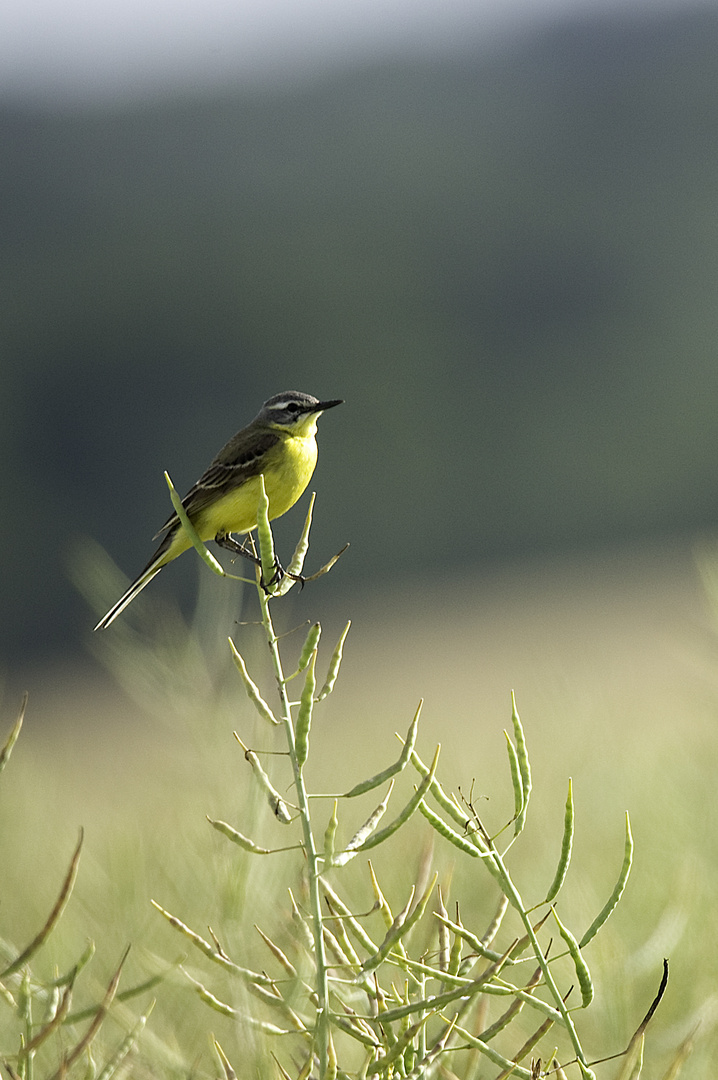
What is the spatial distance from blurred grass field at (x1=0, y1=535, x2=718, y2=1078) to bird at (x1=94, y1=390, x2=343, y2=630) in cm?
18

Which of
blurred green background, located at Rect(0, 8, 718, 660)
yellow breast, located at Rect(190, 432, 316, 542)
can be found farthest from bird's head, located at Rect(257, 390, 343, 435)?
blurred green background, located at Rect(0, 8, 718, 660)

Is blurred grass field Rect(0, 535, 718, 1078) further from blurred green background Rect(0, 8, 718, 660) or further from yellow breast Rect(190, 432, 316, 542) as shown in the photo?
blurred green background Rect(0, 8, 718, 660)

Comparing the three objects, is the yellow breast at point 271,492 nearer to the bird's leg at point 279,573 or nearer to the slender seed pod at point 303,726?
the bird's leg at point 279,573

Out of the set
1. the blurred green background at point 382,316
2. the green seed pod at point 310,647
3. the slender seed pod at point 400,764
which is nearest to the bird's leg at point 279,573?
the green seed pod at point 310,647

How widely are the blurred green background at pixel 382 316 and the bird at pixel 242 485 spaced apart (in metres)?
16.8

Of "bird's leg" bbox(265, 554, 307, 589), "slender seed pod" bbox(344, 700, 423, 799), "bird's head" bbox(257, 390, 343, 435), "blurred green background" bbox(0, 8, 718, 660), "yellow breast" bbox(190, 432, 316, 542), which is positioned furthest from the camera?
"blurred green background" bbox(0, 8, 718, 660)

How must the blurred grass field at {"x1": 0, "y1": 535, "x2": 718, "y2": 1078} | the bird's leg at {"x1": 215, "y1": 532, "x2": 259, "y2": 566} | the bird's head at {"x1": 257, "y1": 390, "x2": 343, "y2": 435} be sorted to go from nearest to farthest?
the blurred grass field at {"x1": 0, "y1": 535, "x2": 718, "y2": 1078} < the bird's leg at {"x1": 215, "y1": 532, "x2": 259, "y2": 566} < the bird's head at {"x1": 257, "y1": 390, "x2": 343, "y2": 435}

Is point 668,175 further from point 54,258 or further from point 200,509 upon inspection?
point 200,509

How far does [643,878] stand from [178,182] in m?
36.8

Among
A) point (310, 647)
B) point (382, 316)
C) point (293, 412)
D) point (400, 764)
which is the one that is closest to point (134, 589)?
point (293, 412)

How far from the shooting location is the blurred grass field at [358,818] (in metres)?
2.31

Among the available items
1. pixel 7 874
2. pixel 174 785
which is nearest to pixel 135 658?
pixel 174 785

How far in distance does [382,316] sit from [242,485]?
28.0m

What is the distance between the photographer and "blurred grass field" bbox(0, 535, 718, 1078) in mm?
2312
